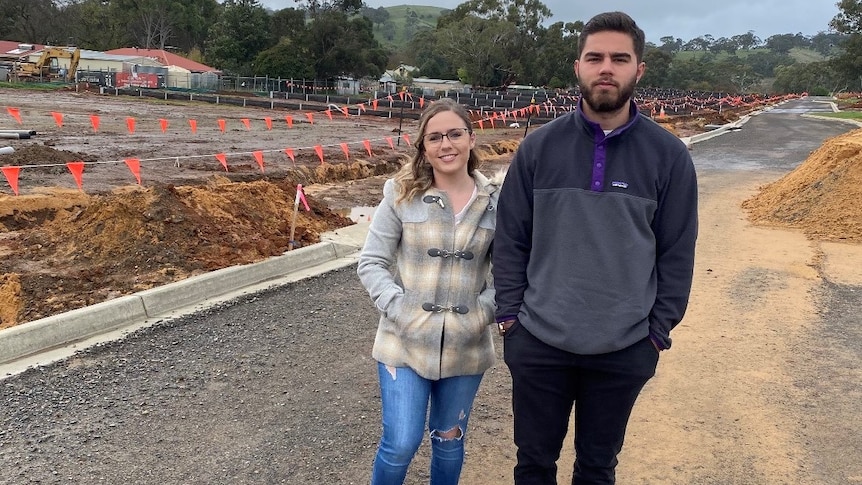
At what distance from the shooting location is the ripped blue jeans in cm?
256

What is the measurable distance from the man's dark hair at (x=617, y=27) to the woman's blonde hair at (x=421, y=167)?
587 millimetres

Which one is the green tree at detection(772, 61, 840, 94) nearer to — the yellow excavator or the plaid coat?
the yellow excavator

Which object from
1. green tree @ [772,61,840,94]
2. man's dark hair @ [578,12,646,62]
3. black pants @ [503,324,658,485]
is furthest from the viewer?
green tree @ [772,61,840,94]

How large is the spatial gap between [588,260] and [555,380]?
449 mm

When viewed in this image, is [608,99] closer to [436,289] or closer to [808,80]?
[436,289]

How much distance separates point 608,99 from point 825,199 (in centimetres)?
984

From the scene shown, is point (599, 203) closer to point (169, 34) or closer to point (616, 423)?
point (616, 423)

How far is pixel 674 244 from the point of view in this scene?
90.0 inches

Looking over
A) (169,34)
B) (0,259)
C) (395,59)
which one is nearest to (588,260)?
(0,259)

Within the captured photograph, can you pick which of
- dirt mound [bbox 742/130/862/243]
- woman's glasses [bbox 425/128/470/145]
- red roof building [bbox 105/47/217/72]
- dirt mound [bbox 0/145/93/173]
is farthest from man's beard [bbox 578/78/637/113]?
red roof building [bbox 105/47/217/72]

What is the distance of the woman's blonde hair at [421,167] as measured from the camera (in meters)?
2.62

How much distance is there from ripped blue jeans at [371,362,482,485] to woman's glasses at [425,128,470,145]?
87cm

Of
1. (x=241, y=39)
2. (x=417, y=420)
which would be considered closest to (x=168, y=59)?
(x=241, y=39)

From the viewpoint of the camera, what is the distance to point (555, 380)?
7.79ft
